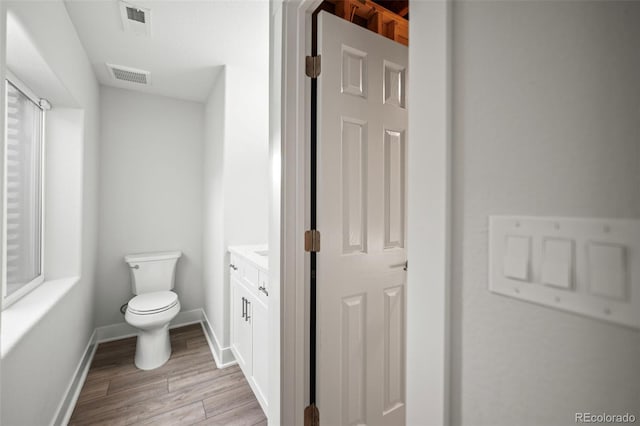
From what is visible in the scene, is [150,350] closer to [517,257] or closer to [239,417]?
[239,417]

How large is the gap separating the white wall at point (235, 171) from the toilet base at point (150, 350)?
1.41ft

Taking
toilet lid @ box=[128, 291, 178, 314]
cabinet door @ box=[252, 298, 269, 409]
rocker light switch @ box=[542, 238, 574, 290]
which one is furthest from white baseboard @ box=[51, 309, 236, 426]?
rocker light switch @ box=[542, 238, 574, 290]

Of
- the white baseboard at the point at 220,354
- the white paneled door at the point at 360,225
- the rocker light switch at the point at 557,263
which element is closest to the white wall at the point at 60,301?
the white baseboard at the point at 220,354

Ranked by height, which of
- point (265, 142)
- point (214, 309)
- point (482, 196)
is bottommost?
point (214, 309)

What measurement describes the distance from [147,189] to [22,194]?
126cm

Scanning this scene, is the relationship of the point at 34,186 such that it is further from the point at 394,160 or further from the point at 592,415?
the point at 592,415

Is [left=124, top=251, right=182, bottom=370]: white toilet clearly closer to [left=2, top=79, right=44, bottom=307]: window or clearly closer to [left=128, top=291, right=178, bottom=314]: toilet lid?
Result: [left=128, top=291, right=178, bottom=314]: toilet lid

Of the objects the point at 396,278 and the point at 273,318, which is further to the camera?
the point at 396,278

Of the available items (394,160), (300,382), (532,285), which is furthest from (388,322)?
(532,285)

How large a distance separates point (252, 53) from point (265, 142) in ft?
2.28

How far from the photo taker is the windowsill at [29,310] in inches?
42.4

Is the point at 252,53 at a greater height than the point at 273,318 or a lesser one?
greater

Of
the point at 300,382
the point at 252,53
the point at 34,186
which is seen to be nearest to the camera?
the point at 300,382

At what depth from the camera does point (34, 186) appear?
1762mm
